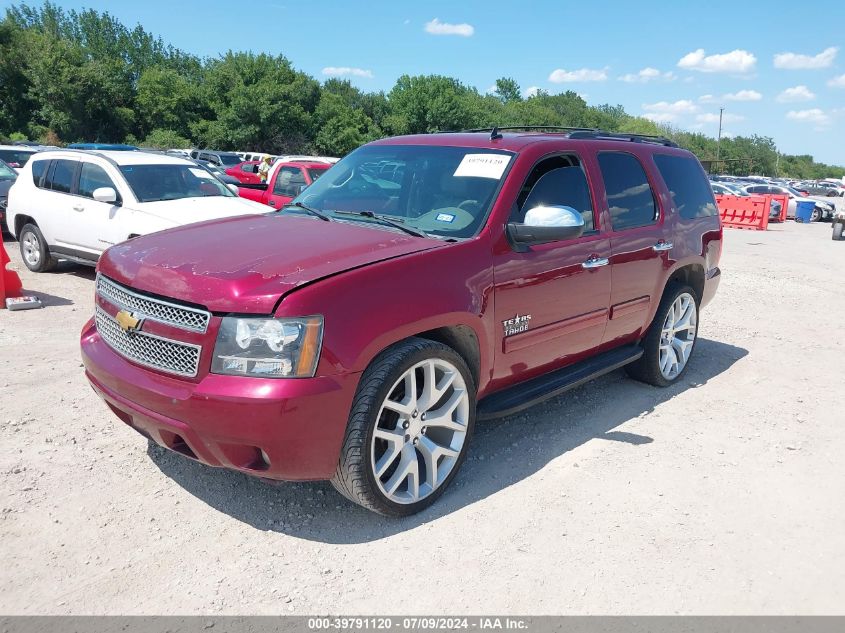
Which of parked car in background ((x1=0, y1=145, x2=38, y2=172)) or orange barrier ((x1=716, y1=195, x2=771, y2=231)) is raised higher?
parked car in background ((x1=0, y1=145, x2=38, y2=172))

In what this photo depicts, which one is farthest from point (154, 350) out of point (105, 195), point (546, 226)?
point (105, 195)

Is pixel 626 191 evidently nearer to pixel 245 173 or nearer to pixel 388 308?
pixel 388 308

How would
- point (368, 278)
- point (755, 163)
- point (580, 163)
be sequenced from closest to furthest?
point (368, 278)
point (580, 163)
point (755, 163)

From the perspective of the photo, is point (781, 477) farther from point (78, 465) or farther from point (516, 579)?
point (78, 465)

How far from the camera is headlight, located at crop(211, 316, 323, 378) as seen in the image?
2.79 metres

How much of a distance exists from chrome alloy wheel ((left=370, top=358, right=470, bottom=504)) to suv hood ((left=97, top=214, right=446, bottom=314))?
0.64 metres

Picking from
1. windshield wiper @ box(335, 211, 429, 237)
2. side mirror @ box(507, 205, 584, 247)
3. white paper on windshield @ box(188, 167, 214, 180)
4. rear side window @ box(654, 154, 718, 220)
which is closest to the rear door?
rear side window @ box(654, 154, 718, 220)

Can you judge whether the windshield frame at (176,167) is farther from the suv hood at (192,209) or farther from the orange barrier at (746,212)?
the orange barrier at (746,212)

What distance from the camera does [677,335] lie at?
5.69 metres

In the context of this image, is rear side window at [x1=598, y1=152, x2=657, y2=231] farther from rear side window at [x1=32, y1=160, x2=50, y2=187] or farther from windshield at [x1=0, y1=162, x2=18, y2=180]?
windshield at [x1=0, y1=162, x2=18, y2=180]

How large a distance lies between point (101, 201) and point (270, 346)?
6468mm

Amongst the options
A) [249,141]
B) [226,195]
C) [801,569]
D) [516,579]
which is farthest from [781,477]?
[249,141]

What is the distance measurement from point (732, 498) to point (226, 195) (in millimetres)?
7402

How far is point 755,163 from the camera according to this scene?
111 m
